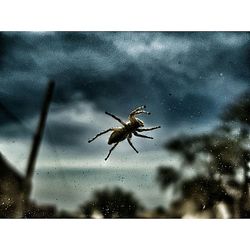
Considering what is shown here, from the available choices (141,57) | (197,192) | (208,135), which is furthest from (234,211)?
(141,57)

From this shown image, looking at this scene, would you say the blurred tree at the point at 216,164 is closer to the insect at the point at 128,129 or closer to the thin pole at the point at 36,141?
the insect at the point at 128,129

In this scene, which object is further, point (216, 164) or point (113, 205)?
point (216, 164)

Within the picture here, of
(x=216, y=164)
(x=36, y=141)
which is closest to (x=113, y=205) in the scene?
(x=36, y=141)

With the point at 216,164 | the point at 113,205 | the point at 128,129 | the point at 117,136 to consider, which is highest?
the point at 128,129

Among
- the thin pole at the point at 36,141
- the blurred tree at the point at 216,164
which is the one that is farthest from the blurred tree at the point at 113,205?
the thin pole at the point at 36,141

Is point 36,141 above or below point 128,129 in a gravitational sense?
below

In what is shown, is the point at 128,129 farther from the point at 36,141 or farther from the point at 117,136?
the point at 36,141

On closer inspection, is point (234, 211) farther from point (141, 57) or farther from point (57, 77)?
point (57, 77)
